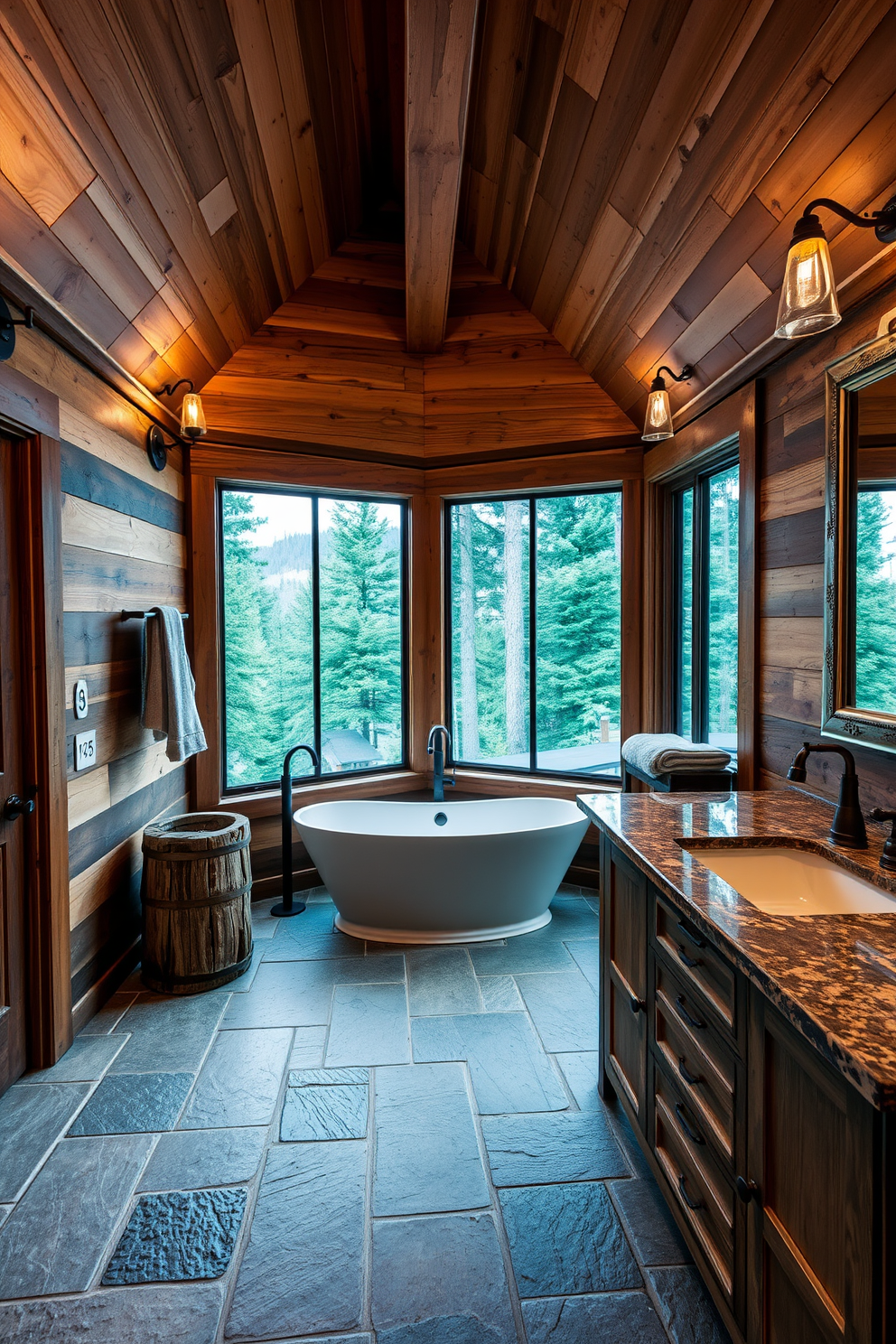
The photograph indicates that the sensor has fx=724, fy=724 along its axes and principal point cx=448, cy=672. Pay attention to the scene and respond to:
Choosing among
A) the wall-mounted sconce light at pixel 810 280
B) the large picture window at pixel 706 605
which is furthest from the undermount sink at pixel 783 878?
the wall-mounted sconce light at pixel 810 280

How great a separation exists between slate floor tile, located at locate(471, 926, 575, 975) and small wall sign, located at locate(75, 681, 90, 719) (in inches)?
71.6

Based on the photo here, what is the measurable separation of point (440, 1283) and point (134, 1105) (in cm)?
109

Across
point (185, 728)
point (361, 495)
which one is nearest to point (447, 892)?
point (185, 728)

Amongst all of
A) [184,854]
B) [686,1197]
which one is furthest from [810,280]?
[184,854]

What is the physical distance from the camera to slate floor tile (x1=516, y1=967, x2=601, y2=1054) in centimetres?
244

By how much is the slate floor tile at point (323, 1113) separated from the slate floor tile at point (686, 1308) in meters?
0.84

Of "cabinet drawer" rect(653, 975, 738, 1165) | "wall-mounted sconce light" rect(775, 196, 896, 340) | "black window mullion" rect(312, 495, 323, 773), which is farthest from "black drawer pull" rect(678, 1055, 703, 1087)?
"black window mullion" rect(312, 495, 323, 773)

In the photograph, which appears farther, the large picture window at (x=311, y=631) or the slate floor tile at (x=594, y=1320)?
the large picture window at (x=311, y=631)

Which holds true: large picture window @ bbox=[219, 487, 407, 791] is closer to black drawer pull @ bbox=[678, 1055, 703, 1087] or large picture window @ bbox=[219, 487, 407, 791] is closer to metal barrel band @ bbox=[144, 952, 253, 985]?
metal barrel band @ bbox=[144, 952, 253, 985]

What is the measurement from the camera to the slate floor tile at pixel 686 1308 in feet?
4.59

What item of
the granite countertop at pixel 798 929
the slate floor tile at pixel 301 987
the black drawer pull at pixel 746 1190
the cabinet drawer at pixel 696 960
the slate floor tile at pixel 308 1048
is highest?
the granite countertop at pixel 798 929

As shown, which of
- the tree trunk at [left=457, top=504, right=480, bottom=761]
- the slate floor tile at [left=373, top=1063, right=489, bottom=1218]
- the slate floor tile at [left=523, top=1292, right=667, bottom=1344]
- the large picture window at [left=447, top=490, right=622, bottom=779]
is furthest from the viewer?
the tree trunk at [left=457, top=504, right=480, bottom=761]

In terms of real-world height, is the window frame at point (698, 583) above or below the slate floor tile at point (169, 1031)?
above

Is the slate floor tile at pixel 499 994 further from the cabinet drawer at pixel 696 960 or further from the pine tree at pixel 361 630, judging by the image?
the pine tree at pixel 361 630
